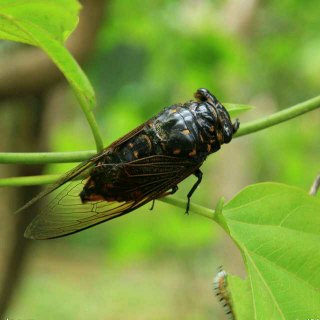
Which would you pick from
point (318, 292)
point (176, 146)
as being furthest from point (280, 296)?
point (176, 146)

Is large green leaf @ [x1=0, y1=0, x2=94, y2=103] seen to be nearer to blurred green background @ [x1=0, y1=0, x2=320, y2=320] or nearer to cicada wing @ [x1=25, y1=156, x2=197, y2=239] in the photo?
cicada wing @ [x1=25, y1=156, x2=197, y2=239]

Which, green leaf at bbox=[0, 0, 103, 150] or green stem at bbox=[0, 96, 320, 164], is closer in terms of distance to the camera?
green leaf at bbox=[0, 0, 103, 150]

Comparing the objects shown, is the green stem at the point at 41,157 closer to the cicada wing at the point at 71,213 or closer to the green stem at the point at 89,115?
the green stem at the point at 89,115

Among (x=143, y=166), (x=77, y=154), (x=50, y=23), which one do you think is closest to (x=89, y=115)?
(x=77, y=154)

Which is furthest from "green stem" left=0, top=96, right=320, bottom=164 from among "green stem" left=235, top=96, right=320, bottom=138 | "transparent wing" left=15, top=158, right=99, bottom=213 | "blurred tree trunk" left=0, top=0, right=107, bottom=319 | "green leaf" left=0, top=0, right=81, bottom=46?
"blurred tree trunk" left=0, top=0, right=107, bottom=319

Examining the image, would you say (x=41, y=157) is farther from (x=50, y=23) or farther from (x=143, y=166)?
(x=143, y=166)
